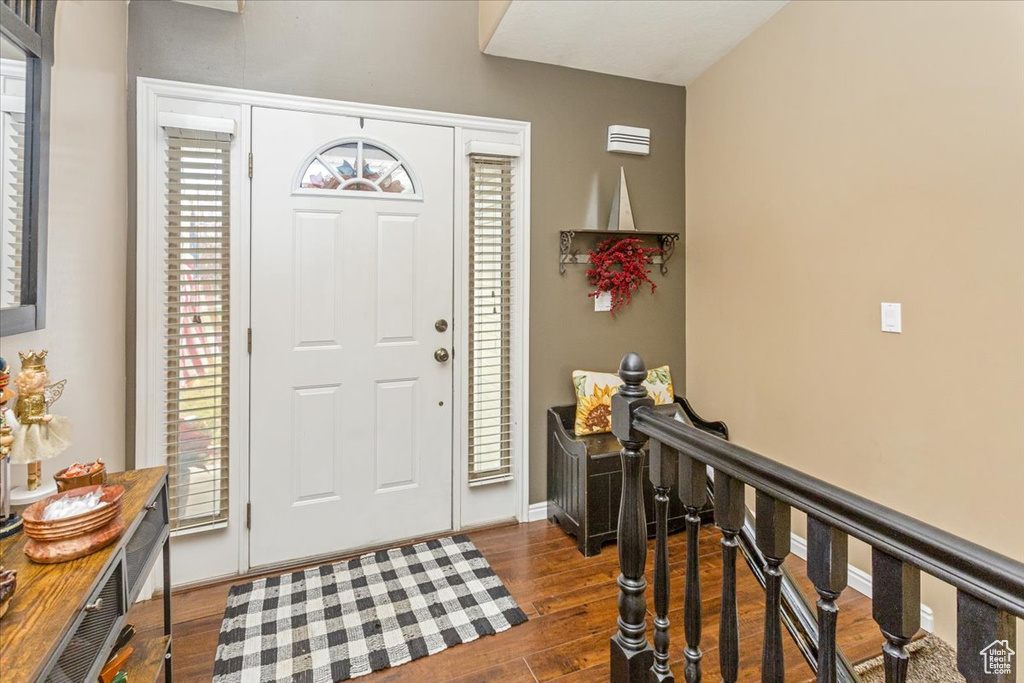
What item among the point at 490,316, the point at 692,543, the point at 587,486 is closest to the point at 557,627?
the point at 587,486

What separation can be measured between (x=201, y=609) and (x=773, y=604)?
2.23 m

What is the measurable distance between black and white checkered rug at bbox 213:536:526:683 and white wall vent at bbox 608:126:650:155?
2438 millimetres

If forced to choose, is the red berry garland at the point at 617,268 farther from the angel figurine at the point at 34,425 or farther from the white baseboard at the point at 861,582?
the angel figurine at the point at 34,425

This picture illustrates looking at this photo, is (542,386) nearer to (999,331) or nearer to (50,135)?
(999,331)

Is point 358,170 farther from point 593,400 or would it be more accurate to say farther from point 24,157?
point 593,400

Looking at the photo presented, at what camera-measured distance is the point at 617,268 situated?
9.92 ft

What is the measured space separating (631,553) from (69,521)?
131 cm

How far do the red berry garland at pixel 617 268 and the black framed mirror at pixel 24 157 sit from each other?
2380mm

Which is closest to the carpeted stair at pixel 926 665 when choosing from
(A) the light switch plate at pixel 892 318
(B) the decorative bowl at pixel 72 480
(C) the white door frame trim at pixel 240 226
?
(A) the light switch plate at pixel 892 318

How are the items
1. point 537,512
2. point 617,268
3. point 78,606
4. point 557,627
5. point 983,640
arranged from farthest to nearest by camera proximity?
point 617,268
point 537,512
point 557,627
point 78,606
point 983,640

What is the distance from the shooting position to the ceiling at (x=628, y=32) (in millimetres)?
2398

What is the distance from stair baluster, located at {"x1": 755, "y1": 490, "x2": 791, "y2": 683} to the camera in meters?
0.95

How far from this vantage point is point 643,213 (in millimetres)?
3119

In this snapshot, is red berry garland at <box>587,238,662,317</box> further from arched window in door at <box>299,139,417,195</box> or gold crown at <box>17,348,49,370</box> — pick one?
gold crown at <box>17,348,49,370</box>
